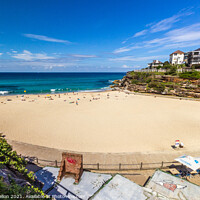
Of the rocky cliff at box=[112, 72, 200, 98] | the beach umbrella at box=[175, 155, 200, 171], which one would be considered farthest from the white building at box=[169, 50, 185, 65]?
the beach umbrella at box=[175, 155, 200, 171]

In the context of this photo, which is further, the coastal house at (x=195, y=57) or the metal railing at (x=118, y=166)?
the coastal house at (x=195, y=57)

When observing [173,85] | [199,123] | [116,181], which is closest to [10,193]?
[116,181]

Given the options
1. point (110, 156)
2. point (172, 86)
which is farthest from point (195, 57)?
point (110, 156)

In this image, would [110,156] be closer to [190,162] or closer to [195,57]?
[190,162]

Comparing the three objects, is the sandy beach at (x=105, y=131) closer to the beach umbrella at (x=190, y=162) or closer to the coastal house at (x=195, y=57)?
the beach umbrella at (x=190, y=162)

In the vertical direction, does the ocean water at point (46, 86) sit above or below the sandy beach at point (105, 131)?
above

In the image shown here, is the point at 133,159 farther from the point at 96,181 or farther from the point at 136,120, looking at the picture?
the point at 136,120

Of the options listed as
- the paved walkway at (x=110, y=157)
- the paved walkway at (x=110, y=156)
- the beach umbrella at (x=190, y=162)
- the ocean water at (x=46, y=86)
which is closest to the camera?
the beach umbrella at (x=190, y=162)

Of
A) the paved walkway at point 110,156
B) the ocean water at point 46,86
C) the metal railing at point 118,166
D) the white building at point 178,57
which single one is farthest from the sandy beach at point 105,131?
the white building at point 178,57

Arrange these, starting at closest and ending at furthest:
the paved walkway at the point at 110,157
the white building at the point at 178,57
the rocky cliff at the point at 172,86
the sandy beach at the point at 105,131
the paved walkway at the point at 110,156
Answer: the paved walkway at the point at 110,157 < the paved walkway at the point at 110,156 < the sandy beach at the point at 105,131 < the rocky cliff at the point at 172,86 < the white building at the point at 178,57

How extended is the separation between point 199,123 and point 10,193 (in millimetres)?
26323

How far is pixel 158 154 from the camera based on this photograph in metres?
13.0

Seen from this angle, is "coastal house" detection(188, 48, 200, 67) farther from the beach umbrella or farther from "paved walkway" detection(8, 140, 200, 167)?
the beach umbrella

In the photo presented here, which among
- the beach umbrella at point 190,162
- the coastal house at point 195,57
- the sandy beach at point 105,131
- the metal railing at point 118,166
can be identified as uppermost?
the coastal house at point 195,57
